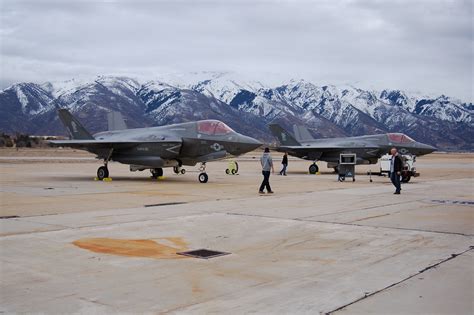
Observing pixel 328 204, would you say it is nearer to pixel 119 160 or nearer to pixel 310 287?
pixel 310 287

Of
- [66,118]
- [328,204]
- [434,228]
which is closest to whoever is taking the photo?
[434,228]

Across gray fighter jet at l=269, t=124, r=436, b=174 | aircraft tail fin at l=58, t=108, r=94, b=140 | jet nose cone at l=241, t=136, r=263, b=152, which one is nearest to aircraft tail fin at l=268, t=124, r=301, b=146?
gray fighter jet at l=269, t=124, r=436, b=174

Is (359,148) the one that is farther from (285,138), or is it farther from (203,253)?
(203,253)

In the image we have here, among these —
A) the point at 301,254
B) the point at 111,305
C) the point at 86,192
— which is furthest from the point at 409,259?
the point at 86,192

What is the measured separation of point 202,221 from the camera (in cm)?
1171

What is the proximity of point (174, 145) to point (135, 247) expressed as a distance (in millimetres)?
16188

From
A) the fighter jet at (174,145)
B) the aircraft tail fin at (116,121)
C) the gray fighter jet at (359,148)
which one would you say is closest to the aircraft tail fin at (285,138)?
the gray fighter jet at (359,148)

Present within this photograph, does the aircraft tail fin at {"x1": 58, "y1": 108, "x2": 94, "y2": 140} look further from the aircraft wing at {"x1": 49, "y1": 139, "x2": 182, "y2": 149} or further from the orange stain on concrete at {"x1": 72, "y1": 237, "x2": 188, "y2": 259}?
the orange stain on concrete at {"x1": 72, "y1": 237, "x2": 188, "y2": 259}

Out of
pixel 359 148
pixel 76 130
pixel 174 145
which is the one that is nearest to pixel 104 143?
pixel 174 145

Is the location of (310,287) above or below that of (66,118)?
below

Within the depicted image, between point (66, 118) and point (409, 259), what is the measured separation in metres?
24.4

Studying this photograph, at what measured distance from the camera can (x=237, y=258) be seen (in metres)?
8.02

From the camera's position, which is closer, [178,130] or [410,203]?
[410,203]

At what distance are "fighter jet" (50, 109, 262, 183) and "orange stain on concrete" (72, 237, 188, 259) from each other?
14.7 metres
